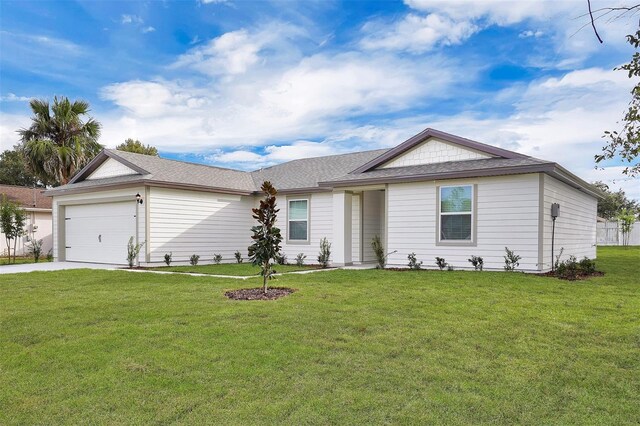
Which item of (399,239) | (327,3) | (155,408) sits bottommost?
(155,408)

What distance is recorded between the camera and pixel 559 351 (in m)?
4.72

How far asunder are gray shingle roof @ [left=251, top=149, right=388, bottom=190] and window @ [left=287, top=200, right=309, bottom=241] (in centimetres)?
66

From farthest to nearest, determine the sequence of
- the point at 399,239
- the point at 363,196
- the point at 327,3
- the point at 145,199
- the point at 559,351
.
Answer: the point at 363,196
the point at 145,199
the point at 399,239
the point at 327,3
the point at 559,351

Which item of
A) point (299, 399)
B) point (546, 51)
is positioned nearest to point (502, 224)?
point (546, 51)

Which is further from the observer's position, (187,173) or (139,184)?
(187,173)

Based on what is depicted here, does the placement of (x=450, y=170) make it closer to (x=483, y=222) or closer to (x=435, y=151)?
(x=435, y=151)

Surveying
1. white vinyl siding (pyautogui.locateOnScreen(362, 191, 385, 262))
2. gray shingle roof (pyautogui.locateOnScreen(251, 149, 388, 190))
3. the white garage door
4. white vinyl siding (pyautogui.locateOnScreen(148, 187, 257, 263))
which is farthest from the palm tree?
white vinyl siding (pyautogui.locateOnScreen(362, 191, 385, 262))

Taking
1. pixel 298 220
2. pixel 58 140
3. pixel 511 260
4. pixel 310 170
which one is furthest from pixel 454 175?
pixel 58 140

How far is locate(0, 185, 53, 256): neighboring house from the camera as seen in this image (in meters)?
22.8

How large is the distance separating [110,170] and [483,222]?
1352cm

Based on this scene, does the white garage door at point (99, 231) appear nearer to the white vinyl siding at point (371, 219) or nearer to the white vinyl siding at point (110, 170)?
the white vinyl siding at point (110, 170)

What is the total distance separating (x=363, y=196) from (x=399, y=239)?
2.49 meters

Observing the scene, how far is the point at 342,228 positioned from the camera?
47.0ft

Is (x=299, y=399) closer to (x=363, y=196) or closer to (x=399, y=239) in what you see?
(x=399, y=239)
